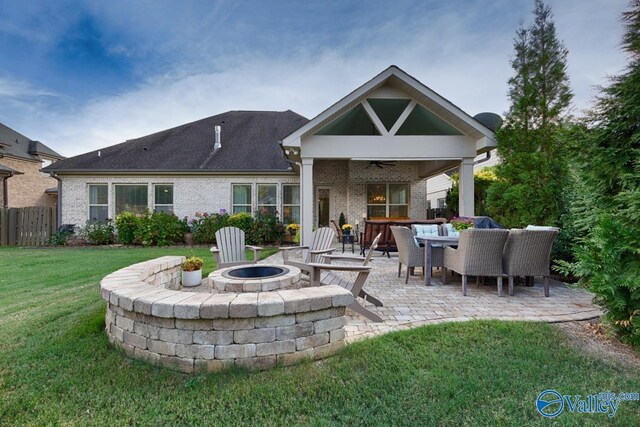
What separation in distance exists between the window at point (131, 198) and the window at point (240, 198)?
3.69 metres

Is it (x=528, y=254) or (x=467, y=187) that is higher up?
(x=467, y=187)

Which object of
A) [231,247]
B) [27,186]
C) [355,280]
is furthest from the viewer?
[27,186]

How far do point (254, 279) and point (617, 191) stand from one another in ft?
13.4

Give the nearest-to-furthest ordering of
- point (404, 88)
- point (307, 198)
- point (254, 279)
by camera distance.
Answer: point (254, 279), point (307, 198), point (404, 88)

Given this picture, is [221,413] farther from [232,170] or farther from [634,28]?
[232,170]

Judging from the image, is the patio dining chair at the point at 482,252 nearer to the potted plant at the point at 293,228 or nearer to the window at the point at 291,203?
the potted plant at the point at 293,228

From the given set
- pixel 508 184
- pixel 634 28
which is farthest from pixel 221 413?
pixel 508 184

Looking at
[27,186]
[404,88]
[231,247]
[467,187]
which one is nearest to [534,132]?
[467,187]

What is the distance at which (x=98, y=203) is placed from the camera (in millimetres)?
11898

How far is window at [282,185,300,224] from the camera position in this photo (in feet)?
39.7

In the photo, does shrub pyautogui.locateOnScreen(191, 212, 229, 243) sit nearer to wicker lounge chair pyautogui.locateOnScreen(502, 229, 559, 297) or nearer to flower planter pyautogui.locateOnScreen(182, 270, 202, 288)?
flower planter pyautogui.locateOnScreen(182, 270, 202, 288)

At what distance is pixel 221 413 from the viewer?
1879 mm

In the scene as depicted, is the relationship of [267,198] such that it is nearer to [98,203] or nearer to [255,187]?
[255,187]

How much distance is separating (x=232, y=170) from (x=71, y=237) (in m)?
7.15
